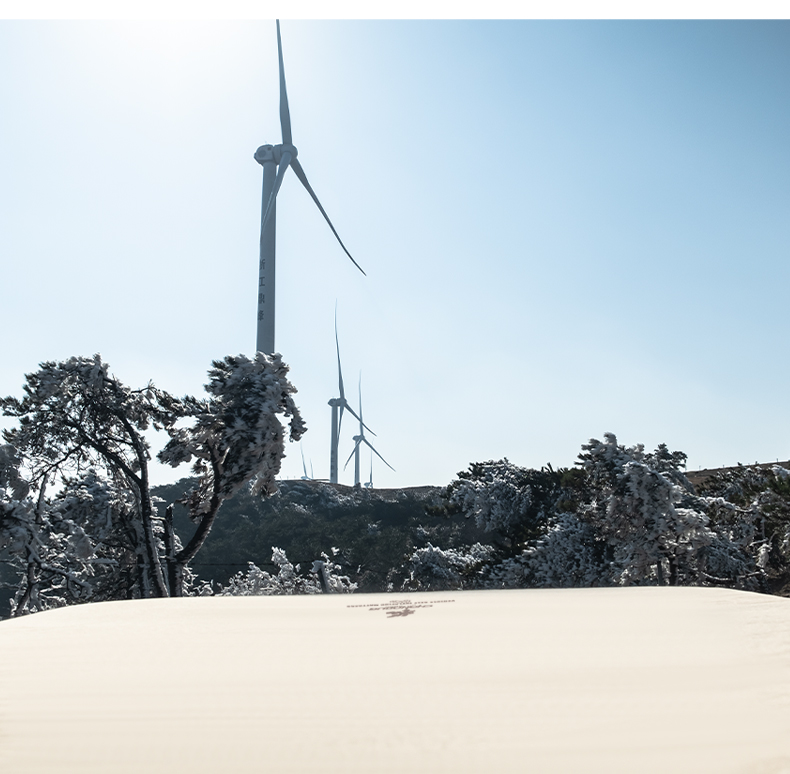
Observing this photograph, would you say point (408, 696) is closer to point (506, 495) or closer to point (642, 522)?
point (642, 522)

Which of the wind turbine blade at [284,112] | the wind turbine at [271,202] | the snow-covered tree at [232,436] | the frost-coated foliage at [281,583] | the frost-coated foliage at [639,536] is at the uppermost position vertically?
the wind turbine blade at [284,112]

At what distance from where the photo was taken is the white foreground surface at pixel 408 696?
98.3 inches

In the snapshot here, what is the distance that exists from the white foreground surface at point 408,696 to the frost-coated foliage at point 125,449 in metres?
12.5

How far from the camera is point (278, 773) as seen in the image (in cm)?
240

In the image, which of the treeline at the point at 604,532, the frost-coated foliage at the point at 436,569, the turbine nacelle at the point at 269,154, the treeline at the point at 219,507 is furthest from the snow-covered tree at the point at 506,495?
the turbine nacelle at the point at 269,154

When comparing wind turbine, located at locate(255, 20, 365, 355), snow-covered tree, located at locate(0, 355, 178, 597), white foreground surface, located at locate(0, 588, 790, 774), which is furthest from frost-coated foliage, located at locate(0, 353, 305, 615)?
wind turbine, located at locate(255, 20, 365, 355)

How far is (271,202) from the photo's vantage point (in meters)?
39.6

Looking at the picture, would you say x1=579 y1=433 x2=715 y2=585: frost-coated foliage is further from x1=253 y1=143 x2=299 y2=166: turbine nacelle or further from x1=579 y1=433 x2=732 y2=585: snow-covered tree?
x1=253 y1=143 x2=299 y2=166: turbine nacelle

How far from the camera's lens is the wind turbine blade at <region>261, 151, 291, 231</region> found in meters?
39.6

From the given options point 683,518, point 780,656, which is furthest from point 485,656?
point 683,518

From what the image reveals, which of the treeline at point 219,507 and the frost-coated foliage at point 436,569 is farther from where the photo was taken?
the frost-coated foliage at point 436,569

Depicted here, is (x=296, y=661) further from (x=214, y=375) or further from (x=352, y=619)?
(x=214, y=375)

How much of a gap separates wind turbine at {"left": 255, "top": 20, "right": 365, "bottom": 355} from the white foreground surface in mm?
33912

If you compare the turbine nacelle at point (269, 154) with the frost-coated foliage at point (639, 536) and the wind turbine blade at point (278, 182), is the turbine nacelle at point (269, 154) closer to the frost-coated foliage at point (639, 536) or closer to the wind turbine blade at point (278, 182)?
the wind turbine blade at point (278, 182)
